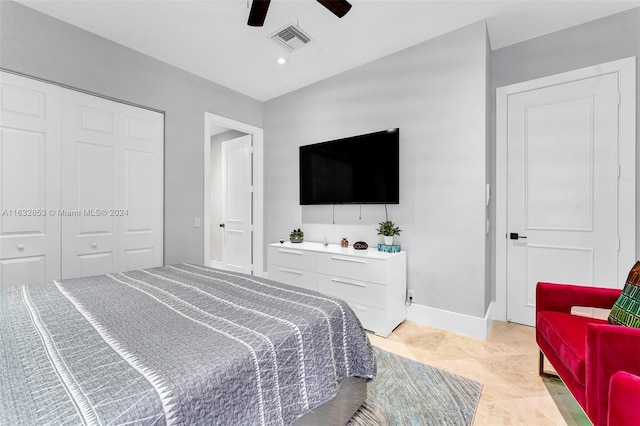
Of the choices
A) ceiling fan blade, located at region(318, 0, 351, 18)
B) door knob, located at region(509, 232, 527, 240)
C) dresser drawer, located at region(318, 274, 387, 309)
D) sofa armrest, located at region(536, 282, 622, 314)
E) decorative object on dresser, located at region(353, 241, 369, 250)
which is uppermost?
ceiling fan blade, located at region(318, 0, 351, 18)

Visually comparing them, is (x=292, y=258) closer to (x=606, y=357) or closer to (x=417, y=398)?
(x=417, y=398)

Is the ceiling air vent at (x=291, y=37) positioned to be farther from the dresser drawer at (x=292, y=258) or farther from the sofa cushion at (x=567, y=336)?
the sofa cushion at (x=567, y=336)

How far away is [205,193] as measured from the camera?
338 cm

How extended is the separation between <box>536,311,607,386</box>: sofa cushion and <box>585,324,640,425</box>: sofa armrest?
12 centimetres

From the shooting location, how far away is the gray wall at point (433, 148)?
8.13ft

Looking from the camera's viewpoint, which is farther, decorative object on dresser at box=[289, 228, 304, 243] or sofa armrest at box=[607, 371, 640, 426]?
decorative object on dresser at box=[289, 228, 304, 243]

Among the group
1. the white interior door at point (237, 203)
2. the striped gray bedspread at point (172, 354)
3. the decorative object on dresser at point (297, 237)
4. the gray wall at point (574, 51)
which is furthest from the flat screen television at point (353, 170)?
the striped gray bedspread at point (172, 354)

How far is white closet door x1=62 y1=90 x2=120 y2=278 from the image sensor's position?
7.91 ft

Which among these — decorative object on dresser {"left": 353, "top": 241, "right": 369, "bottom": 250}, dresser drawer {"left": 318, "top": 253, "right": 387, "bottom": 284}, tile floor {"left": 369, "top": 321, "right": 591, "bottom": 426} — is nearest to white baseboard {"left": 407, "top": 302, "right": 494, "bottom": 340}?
tile floor {"left": 369, "top": 321, "right": 591, "bottom": 426}

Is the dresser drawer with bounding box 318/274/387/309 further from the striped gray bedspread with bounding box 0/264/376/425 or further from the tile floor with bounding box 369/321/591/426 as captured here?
the striped gray bedspread with bounding box 0/264/376/425

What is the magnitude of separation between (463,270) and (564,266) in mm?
922

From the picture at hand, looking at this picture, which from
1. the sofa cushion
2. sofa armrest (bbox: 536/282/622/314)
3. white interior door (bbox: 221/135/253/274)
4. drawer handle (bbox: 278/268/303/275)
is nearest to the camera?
the sofa cushion

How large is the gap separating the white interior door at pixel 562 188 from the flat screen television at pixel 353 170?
1.16 m

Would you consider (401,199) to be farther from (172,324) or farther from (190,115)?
(190,115)
